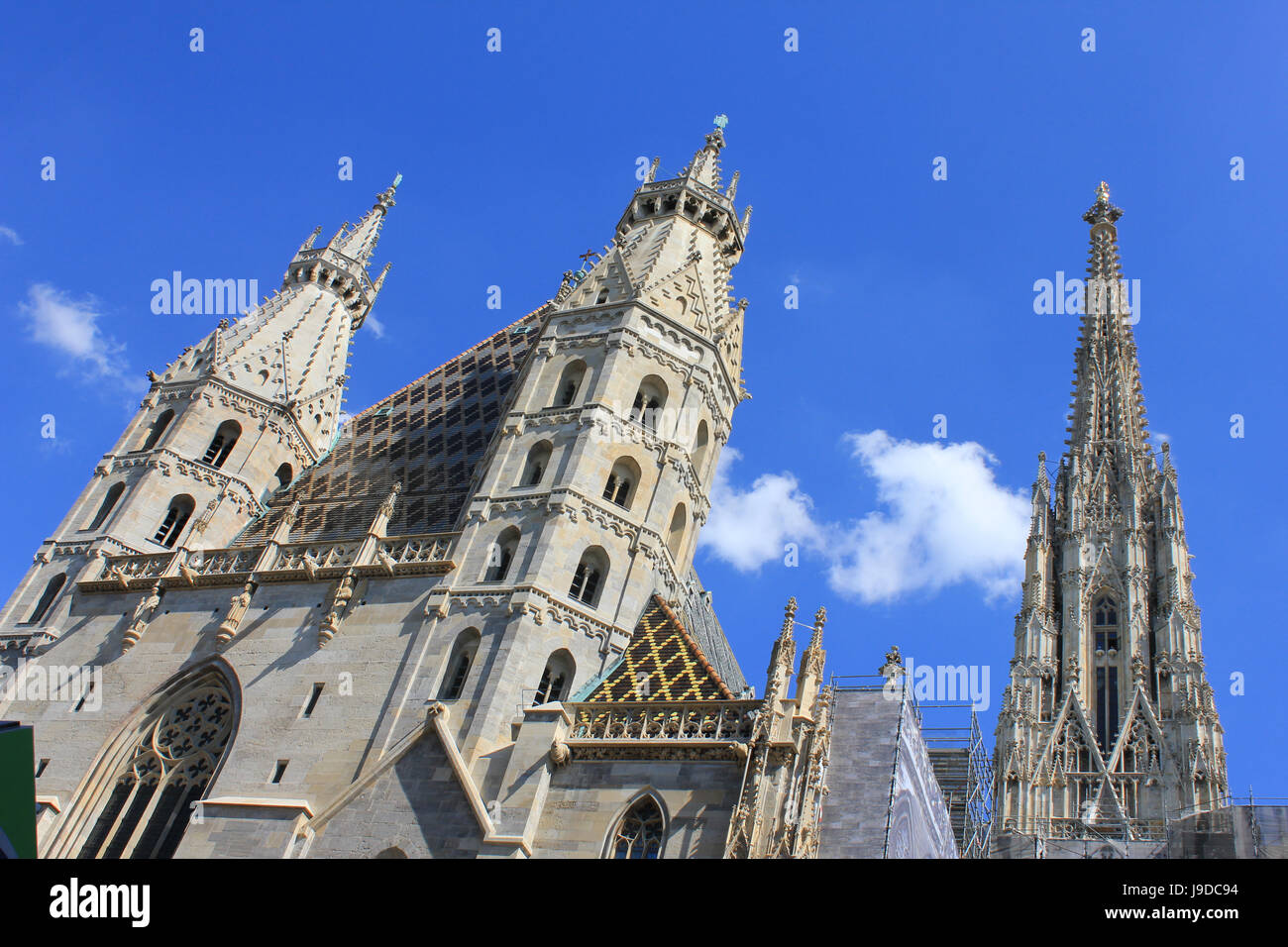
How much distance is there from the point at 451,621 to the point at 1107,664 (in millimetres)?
42461

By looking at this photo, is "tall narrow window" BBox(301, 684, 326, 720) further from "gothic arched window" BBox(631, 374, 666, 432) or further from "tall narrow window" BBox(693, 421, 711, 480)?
"tall narrow window" BBox(693, 421, 711, 480)

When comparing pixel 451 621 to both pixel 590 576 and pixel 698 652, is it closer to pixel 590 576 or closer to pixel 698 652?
pixel 590 576

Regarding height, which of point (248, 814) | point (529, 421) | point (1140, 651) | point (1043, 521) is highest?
point (1043, 521)

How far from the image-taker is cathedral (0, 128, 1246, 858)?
64.5ft

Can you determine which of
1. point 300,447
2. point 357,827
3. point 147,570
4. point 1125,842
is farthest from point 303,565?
point 1125,842

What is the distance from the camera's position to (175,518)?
2997cm

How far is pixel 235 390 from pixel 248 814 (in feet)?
47.9

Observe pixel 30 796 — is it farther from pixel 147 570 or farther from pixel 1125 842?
pixel 1125 842

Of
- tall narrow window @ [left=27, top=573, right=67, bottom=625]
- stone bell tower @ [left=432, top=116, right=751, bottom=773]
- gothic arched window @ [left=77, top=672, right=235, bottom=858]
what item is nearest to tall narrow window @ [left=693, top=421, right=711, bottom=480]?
stone bell tower @ [left=432, top=116, right=751, bottom=773]

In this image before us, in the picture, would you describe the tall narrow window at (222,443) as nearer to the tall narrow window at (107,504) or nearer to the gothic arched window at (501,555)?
the tall narrow window at (107,504)

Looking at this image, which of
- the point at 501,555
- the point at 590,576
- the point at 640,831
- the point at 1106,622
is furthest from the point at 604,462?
the point at 1106,622

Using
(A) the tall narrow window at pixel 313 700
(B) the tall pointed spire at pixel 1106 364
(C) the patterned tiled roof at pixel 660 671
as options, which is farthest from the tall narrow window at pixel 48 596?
(B) the tall pointed spire at pixel 1106 364

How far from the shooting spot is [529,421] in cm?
2619

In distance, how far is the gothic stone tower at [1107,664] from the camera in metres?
Result: 49.5
